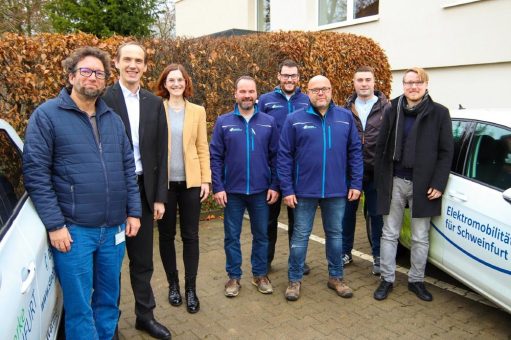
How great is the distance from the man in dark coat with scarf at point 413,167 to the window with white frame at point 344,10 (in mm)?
6657

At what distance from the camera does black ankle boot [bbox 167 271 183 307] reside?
3.76 metres

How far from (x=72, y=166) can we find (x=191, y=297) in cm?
177

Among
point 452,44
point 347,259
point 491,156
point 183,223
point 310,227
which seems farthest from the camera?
point 452,44

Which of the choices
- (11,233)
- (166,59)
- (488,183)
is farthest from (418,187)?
(166,59)

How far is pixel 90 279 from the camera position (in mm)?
2576

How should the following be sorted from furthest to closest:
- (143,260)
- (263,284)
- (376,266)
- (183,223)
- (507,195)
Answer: (376,266) → (263,284) → (183,223) → (143,260) → (507,195)

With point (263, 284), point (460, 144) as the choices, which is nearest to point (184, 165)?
point (263, 284)

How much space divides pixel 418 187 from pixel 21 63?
4.41 m

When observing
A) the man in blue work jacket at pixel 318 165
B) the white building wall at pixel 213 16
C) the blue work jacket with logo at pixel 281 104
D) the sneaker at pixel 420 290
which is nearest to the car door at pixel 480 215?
the sneaker at pixel 420 290

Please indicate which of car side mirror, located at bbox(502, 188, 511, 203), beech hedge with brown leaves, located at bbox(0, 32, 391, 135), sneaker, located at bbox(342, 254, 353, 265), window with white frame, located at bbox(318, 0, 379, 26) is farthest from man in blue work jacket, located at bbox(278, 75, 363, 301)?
window with white frame, located at bbox(318, 0, 379, 26)

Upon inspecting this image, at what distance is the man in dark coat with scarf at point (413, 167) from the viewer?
3.63m

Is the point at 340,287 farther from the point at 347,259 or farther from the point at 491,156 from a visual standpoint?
the point at 491,156

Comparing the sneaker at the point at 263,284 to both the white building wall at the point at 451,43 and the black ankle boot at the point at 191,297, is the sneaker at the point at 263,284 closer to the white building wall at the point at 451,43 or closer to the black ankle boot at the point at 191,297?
the black ankle boot at the point at 191,297

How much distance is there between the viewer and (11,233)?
200cm
